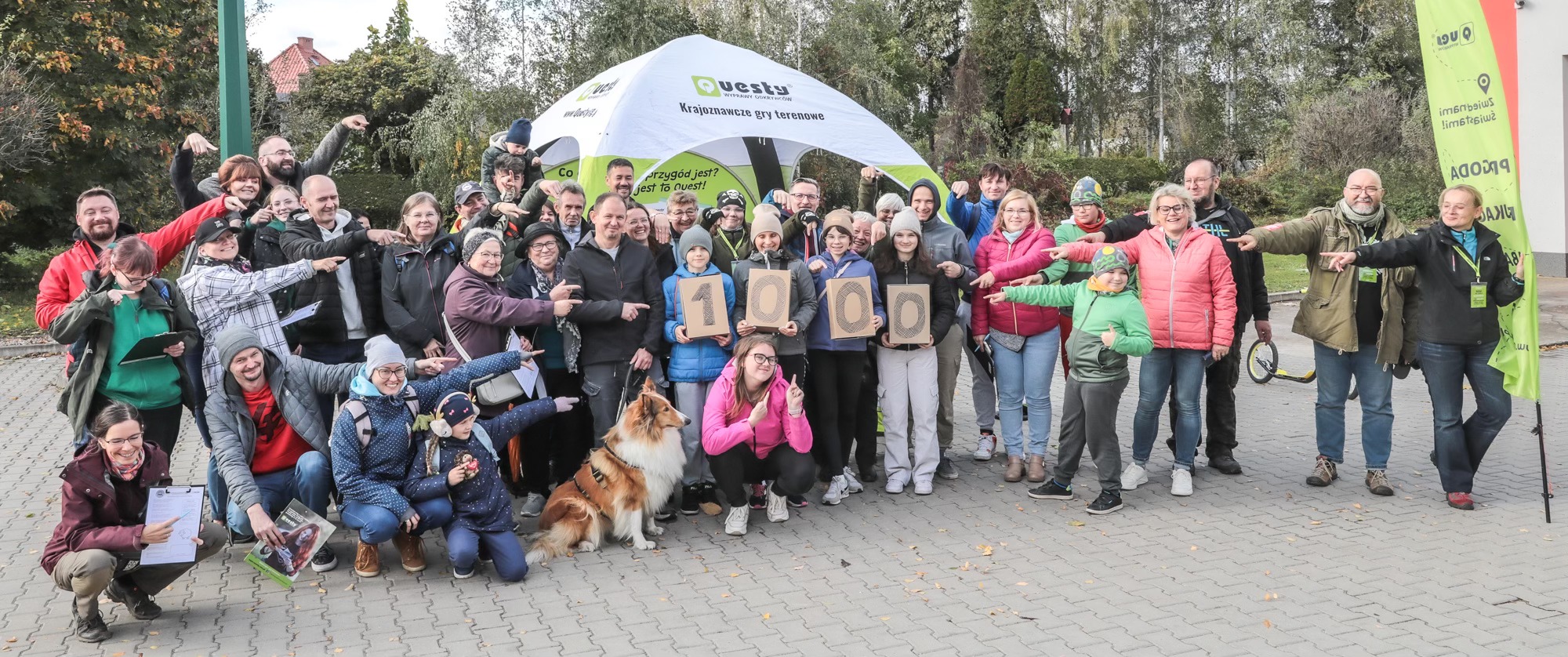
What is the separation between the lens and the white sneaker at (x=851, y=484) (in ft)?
22.6

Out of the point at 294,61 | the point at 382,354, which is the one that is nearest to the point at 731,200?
the point at 382,354

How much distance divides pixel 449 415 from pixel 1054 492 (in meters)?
3.57

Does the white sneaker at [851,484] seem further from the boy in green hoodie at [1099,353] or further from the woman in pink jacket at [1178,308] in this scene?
the woman in pink jacket at [1178,308]

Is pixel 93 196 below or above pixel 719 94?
below

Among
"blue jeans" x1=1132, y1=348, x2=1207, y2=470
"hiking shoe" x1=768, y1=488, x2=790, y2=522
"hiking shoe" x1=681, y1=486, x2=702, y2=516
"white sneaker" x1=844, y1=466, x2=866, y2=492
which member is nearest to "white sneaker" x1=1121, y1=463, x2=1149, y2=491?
"blue jeans" x1=1132, y1=348, x2=1207, y2=470

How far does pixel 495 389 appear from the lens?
6.03 metres

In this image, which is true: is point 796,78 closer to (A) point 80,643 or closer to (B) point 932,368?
(B) point 932,368

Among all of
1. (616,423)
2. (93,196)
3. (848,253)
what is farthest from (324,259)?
(848,253)

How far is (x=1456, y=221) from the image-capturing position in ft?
20.7

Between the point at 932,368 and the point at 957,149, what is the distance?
27953 millimetres

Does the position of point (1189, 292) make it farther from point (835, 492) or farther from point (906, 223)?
point (835, 492)

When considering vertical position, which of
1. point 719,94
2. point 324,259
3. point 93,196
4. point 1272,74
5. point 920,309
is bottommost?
point 920,309

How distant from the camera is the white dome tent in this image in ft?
35.5

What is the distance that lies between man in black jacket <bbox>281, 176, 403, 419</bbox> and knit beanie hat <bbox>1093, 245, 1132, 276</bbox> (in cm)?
398
